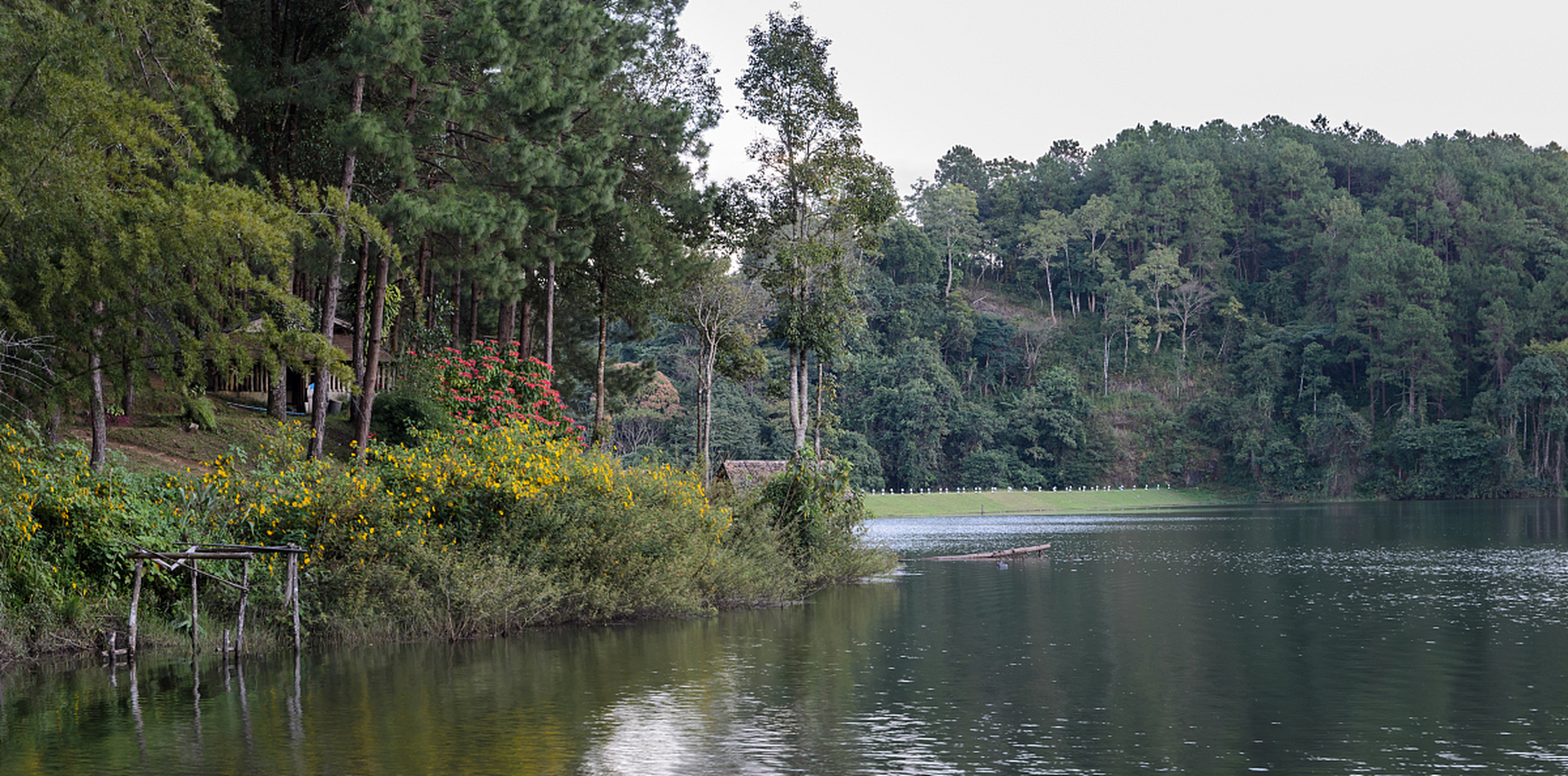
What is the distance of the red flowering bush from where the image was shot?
3294 cm

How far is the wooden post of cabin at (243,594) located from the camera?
20953 mm

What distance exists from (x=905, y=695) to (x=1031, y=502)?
8306 cm

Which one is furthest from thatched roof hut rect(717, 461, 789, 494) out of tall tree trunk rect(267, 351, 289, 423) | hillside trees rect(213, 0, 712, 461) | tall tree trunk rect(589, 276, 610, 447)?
tall tree trunk rect(267, 351, 289, 423)

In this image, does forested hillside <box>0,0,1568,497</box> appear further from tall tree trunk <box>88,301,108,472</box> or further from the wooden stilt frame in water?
the wooden stilt frame in water

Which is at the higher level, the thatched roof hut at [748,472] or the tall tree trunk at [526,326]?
the tall tree trunk at [526,326]

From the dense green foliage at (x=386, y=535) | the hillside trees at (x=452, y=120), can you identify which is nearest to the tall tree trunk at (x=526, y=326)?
the hillside trees at (x=452, y=120)

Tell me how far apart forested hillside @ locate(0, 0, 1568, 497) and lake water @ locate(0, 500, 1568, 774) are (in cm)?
603

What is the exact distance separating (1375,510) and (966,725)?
7600 centimetres

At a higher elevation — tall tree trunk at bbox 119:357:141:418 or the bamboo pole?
tall tree trunk at bbox 119:357:141:418

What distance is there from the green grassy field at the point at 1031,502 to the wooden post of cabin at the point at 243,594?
6444cm

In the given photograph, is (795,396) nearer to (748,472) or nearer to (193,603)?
(748,472)

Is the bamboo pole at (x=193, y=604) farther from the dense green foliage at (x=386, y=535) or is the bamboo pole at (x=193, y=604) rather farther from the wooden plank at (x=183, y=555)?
the dense green foliage at (x=386, y=535)

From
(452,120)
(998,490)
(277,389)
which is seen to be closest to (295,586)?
(452,120)

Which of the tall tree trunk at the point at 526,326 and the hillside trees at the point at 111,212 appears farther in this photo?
the tall tree trunk at the point at 526,326
